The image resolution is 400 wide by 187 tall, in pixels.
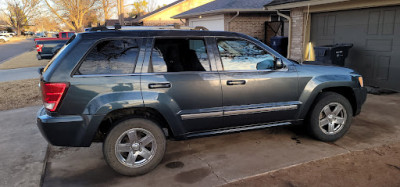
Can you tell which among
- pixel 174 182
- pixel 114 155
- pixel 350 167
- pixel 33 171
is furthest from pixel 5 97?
pixel 350 167

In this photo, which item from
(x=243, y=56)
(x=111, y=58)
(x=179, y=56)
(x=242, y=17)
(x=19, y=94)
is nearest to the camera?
(x=111, y=58)

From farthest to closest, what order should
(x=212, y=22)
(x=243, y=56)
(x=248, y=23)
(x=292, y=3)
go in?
1. (x=212, y=22)
2. (x=248, y=23)
3. (x=292, y=3)
4. (x=243, y=56)

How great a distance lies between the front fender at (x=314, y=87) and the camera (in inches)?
177

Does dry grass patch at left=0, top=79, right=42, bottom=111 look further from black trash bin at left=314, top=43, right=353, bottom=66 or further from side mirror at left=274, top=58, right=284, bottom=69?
black trash bin at left=314, top=43, right=353, bottom=66

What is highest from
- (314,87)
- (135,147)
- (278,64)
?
(278,64)

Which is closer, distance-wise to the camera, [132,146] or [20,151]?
[132,146]

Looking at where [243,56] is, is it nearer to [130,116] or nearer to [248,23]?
[130,116]

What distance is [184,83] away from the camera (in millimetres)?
3879

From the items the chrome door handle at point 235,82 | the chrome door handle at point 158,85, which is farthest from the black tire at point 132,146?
the chrome door handle at point 235,82

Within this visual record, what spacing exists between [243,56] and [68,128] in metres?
2.43

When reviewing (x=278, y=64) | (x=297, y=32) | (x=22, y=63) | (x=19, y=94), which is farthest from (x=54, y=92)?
(x=22, y=63)

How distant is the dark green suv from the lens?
352 centimetres

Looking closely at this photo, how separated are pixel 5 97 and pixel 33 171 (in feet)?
19.4

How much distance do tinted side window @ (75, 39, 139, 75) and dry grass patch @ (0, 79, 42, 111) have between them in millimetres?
5144
